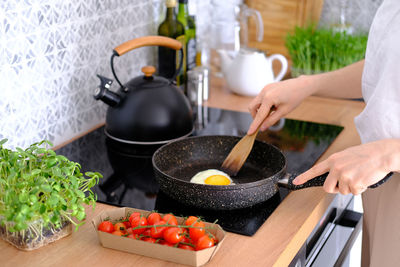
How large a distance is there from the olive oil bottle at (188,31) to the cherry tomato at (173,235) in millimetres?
978

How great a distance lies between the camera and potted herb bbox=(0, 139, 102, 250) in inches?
32.9

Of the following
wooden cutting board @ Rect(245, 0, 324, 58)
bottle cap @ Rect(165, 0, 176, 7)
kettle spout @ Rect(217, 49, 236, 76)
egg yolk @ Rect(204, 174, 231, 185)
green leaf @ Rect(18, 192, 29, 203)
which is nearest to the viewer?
green leaf @ Rect(18, 192, 29, 203)

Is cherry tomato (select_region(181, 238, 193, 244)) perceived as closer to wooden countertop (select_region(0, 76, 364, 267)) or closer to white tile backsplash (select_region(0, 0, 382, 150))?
wooden countertop (select_region(0, 76, 364, 267))

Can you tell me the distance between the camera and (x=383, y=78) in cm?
108

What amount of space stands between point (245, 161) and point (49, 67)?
0.55 meters

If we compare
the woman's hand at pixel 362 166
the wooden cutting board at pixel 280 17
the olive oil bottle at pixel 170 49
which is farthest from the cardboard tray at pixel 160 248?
the wooden cutting board at pixel 280 17

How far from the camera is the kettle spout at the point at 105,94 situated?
1354mm

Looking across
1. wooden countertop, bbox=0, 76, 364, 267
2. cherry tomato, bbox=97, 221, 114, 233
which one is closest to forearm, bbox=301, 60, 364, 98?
wooden countertop, bbox=0, 76, 364, 267

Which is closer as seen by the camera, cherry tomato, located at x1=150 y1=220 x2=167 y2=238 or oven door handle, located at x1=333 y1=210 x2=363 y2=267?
cherry tomato, located at x1=150 y1=220 x2=167 y2=238

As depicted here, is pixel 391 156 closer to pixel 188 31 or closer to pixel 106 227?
pixel 106 227

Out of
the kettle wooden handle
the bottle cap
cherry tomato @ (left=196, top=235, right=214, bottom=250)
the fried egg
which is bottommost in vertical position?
the fried egg

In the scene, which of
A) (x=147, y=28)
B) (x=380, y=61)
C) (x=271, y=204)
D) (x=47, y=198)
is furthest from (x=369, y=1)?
(x=47, y=198)

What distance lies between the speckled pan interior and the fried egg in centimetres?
4

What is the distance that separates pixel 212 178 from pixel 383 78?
0.41m
